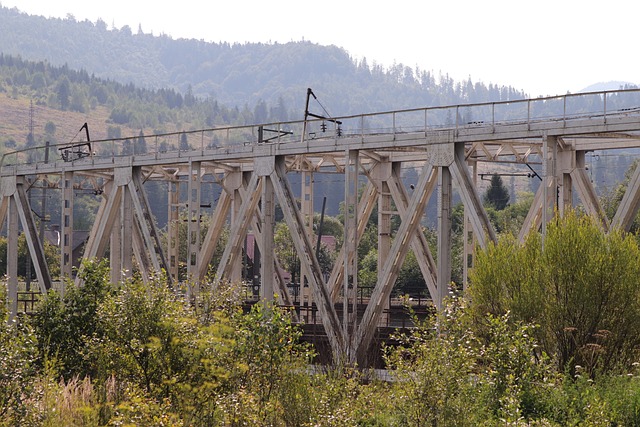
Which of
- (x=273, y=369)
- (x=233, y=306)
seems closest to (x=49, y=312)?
(x=233, y=306)

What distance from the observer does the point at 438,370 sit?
18250 millimetres

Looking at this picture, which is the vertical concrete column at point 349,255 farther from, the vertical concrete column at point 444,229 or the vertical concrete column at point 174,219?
the vertical concrete column at point 174,219

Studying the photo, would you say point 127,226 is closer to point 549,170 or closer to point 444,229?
point 444,229

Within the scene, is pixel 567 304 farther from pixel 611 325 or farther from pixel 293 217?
pixel 293 217

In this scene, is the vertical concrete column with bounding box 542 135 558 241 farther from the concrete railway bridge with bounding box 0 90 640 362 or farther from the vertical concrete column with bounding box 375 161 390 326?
the vertical concrete column with bounding box 375 161 390 326

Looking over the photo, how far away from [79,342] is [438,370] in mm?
11488

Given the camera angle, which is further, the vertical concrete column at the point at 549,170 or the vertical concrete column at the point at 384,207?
the vertical concrete column at the point at 384,207

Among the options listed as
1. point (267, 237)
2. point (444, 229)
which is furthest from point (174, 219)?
point (444, 229)

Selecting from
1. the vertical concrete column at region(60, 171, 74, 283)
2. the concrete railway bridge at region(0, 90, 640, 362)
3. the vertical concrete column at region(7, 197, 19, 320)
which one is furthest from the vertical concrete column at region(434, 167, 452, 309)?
the vertical concrete column at region(7, 197, 19, 320)

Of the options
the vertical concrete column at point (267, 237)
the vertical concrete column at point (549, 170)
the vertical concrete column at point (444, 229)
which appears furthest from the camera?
the vertical concrete column at point (267, 237)

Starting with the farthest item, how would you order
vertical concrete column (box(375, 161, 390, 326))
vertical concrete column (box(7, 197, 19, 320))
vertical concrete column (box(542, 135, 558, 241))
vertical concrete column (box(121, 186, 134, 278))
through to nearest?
vertical concrete column (box(7, 197, 19, 320)), vertical concrete column (box(121, 186, 134, 278)), vertical concrete column (box(375, 161, 390, 326)), vertical concrete column (box(542, 135, 558, 241))

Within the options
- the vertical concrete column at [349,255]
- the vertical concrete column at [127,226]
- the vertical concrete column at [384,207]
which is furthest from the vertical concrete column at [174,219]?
the vertical concrete column at [349,255]

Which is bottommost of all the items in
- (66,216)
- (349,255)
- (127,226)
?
(349,255)

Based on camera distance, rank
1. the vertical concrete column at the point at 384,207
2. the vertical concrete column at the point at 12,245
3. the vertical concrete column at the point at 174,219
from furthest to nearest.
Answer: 1. the vertical concrete column at the point at 12,245
2. the vertical concrete column at the point at 174,219
3. the vertical concrete column at the point at 384,207
